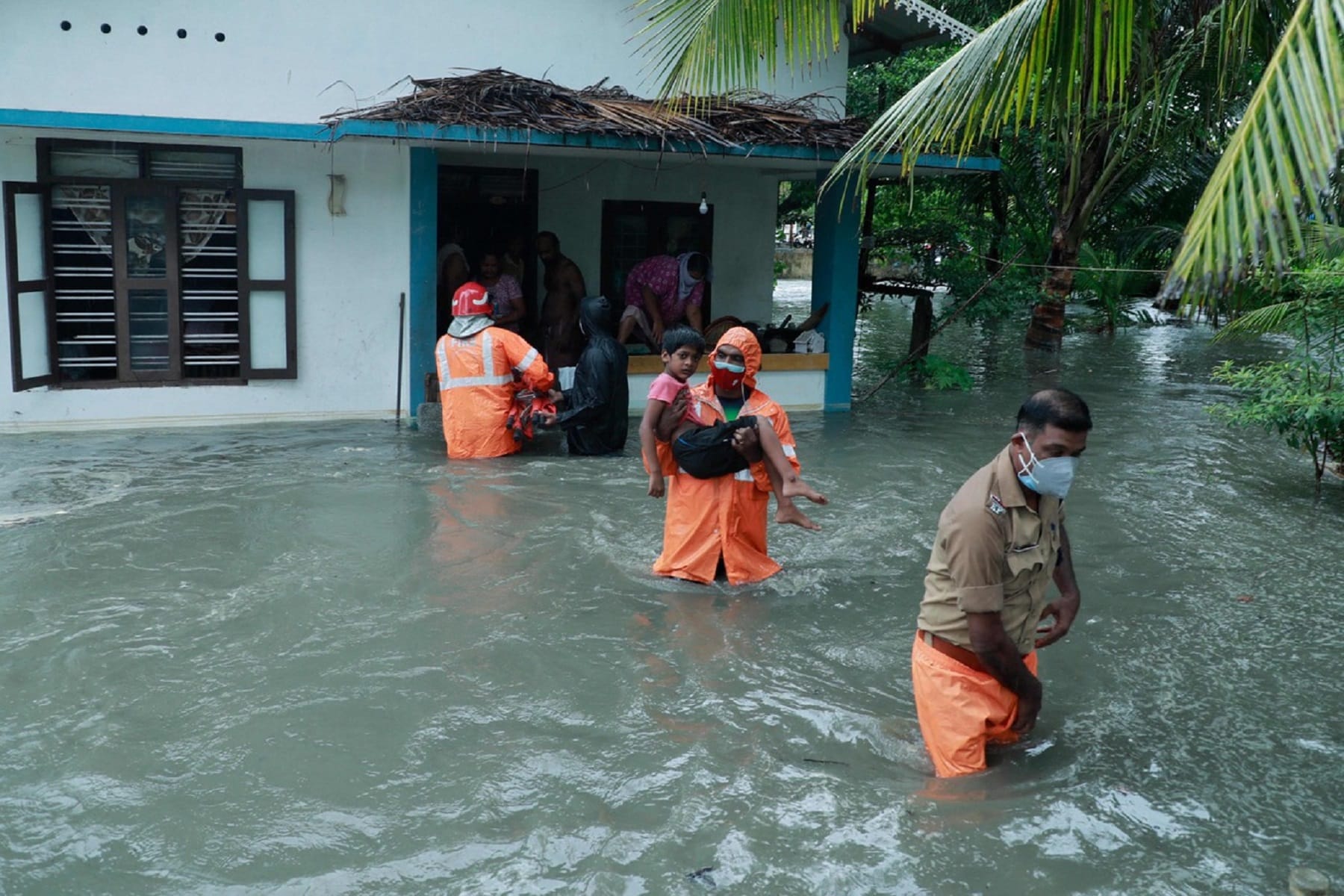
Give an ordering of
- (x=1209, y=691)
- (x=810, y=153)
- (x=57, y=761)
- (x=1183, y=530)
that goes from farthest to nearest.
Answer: (x=810, y=153)
(x=1183, y=530)
(x=1209, y=691)
(x=57, y=761)

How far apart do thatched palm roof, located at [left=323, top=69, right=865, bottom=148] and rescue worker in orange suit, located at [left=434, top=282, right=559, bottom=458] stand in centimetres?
142

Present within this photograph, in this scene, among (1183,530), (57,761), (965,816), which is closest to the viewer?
(965,816)

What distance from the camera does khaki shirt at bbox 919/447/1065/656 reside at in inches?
163

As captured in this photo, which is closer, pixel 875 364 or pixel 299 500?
pixel 299 500

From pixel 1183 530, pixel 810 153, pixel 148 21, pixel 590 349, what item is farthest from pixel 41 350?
pixel 1183 530

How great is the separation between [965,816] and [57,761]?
3424mm

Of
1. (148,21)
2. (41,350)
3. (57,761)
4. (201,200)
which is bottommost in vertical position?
(57,761)

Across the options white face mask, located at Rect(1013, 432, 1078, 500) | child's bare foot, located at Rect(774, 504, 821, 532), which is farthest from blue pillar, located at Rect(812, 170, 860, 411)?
white face mask, located at Rect(1013, 432, 1078, 500)

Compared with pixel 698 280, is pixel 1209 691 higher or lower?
lower

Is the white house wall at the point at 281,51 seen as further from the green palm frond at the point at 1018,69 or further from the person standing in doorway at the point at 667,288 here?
the green palm frond at the point at 1018,69

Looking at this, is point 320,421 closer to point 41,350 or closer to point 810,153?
point 41,350

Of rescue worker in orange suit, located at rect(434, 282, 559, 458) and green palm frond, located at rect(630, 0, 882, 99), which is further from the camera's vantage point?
rescue worker in orange suit, located at rect(434, 282, 559, 458)

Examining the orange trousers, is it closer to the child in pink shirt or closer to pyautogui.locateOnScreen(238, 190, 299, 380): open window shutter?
the child in pink shirt

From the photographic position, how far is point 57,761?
4.90m
